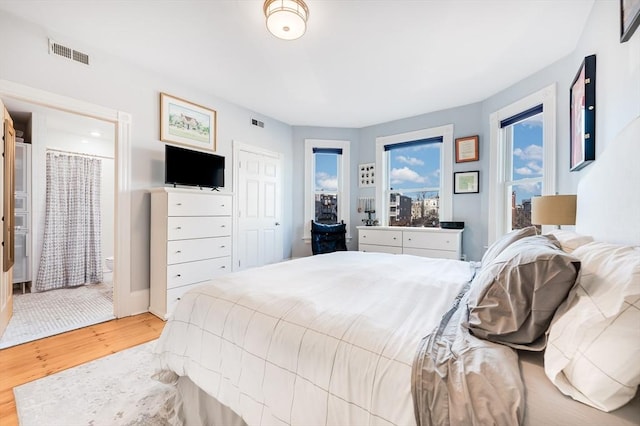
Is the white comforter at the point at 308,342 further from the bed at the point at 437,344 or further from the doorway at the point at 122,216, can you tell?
the doorway at the point at 122,216

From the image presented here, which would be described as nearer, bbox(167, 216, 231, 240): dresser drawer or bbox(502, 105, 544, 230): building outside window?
bbox(167, 216, 231, 240): dresser drawer

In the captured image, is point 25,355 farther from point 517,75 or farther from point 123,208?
point 517,75

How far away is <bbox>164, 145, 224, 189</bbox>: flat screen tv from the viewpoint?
9.95ft

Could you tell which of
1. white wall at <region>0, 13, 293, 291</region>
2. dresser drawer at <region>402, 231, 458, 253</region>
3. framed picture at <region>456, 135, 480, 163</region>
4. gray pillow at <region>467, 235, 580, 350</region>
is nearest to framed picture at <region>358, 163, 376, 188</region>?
dresser drawer at <region>402, 231, 458, 253</region>

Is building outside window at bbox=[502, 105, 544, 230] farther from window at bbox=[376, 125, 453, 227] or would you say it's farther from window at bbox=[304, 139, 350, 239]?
window at bbox=[304, 139, 350, 239]

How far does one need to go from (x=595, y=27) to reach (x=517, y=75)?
110 centimetres

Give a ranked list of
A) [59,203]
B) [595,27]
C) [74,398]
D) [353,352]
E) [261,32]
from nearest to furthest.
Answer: [353,352]
[74,398]
[595,27]
[261,32]
[59,203]

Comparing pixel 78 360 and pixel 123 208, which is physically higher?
pixel 123 208

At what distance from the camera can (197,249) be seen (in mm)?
3010

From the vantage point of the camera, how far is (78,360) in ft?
6.59

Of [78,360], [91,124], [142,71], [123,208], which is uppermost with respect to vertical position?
[142,71]

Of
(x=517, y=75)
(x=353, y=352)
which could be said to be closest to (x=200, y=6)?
(x=353, y=352)

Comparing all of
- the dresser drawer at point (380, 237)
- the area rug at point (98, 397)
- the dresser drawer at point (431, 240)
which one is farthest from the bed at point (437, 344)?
the dresser drawer at point (380, 237)

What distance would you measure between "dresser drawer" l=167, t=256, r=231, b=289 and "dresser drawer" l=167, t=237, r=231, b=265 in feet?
0.18
